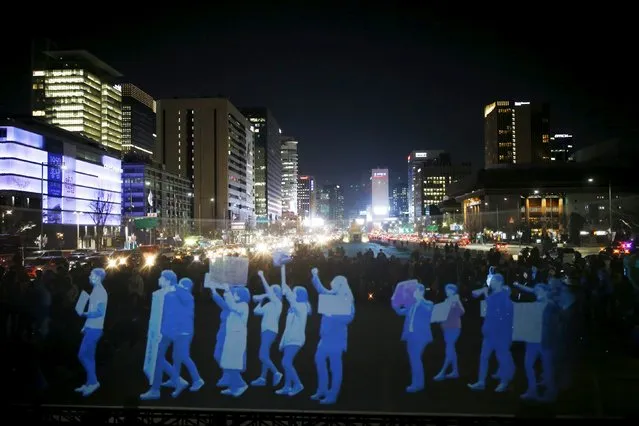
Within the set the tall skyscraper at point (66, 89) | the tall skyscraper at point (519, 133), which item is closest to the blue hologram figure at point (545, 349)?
the tall skyscraper at point (66, 89)

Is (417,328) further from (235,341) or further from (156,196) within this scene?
(156,196)

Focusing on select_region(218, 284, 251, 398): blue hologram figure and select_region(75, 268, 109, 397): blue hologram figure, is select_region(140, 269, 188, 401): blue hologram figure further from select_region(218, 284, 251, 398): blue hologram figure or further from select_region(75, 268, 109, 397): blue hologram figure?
select_region(75, 268, 109, 397): blue hologram figure

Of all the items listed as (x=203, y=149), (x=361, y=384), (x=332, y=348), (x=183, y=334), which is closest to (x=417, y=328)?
(x=361, y=384)

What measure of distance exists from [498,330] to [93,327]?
25.6ft

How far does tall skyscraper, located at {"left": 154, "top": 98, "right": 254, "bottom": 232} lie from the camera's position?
141625mm

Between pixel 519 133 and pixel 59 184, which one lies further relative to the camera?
pixel 519 133

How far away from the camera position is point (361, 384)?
31.4ft

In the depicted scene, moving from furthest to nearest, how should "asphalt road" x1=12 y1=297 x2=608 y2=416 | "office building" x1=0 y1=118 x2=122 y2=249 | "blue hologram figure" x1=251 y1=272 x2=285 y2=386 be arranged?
"office building" x1=0 y1=118 x2=122 y2=249 → "blue hologram figure" x1=251 y1=272 x2=285 y2=386 → "asphalt road" x1=12 y1=297 x2=608 y2=416

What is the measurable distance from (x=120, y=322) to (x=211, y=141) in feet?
446

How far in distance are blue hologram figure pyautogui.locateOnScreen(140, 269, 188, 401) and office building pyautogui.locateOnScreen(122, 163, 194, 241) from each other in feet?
326

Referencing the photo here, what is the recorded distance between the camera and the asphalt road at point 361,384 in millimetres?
8711

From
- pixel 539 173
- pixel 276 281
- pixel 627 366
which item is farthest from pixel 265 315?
pixel 539 173

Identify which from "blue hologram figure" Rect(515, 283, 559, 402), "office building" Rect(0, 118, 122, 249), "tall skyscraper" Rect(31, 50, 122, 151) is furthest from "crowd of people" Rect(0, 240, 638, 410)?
"tall skyscraper" Rect(31, 50, 122, 151)

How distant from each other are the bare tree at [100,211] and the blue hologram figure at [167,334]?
84.1 meters
